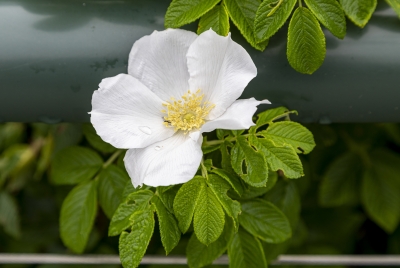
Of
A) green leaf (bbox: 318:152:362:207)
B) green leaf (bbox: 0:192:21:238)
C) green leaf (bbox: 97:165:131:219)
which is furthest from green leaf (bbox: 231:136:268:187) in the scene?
green leaf (bbox: 0:192:21:238)

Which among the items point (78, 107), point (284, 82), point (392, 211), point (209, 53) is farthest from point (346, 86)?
point (392, 211)

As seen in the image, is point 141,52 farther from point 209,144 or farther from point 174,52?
point 209,144

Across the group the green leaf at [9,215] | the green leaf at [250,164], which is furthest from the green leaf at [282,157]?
the green leaf at [9,215]

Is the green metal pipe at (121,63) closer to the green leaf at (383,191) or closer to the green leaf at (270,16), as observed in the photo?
the green leaf at (270,16)

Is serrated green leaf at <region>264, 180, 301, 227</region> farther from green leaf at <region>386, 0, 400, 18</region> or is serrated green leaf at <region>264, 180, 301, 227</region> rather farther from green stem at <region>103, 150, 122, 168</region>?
green leaf at <region>386, 0, 400, 18</region>

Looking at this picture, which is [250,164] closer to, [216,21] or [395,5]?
[216,21]
